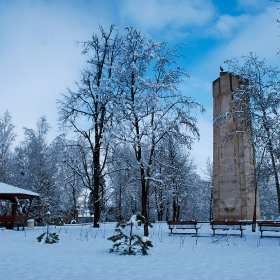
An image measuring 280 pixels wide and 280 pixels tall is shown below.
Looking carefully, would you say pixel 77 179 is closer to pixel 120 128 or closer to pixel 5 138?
pixel 5 138

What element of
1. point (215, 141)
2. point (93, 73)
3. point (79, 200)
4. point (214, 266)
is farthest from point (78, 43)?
point (79, 200)

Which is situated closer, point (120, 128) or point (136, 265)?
point (136, 265)

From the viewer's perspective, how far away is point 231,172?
17906 millimetres

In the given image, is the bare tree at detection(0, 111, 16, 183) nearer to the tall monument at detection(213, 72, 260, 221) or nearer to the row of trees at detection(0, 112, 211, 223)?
the row of trees at detection(0, 112, 211, 223)

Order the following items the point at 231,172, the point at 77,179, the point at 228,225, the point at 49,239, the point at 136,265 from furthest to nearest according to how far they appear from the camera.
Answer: the point at 77,179 → the point at 231,172 → the point at 228,225 → the point at 49,239 → the point at 136,265

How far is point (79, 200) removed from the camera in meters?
37.8

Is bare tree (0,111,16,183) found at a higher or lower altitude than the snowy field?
higher

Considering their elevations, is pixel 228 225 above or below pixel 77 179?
below

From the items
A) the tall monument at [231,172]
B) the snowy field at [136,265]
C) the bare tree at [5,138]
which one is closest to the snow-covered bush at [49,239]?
the snowy field at [136,265]

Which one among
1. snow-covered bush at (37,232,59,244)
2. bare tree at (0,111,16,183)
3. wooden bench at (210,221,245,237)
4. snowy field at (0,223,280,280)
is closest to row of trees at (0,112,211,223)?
bare tree at (0,111,16,183)

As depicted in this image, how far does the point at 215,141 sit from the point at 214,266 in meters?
12.8

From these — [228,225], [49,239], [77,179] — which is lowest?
[49,239]

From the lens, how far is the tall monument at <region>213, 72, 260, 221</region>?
17.7m

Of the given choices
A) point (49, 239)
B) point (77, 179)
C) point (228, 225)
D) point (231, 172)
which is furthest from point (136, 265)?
point (77, 179)
